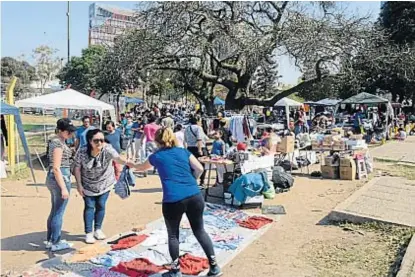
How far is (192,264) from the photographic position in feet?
15.3

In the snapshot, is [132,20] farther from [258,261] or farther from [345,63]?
[258,261]

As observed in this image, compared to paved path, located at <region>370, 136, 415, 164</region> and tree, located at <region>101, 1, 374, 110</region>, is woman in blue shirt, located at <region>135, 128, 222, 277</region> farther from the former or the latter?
tree, located at <region>101, 1, 374, 110</region>

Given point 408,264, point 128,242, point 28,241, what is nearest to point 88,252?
point 128,242

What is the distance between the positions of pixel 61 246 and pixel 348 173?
700 centimetres

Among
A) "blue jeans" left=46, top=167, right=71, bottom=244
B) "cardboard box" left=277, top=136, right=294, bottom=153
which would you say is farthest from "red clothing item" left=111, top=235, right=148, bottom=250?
"cardboard box" left=277, top=136, right=294, bottom=153

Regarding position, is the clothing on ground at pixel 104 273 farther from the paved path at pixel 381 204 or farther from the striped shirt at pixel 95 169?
the paved path at pixel 381 204

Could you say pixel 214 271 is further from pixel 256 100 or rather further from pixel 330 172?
pixel 256 100

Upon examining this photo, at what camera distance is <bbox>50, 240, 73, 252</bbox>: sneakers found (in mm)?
5172

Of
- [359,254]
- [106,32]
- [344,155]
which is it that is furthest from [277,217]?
[106,32]

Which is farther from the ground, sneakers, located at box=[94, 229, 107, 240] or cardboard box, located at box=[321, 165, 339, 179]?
cardboard box, located at box=[321, 165, 339, 179]

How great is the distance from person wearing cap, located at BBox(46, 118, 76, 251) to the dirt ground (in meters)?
0.21

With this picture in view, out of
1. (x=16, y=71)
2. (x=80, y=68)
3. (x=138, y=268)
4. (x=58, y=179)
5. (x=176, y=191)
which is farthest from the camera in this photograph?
(x=16, y=71)

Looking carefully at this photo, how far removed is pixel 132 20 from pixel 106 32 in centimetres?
825

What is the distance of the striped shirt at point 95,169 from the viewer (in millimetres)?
5285
